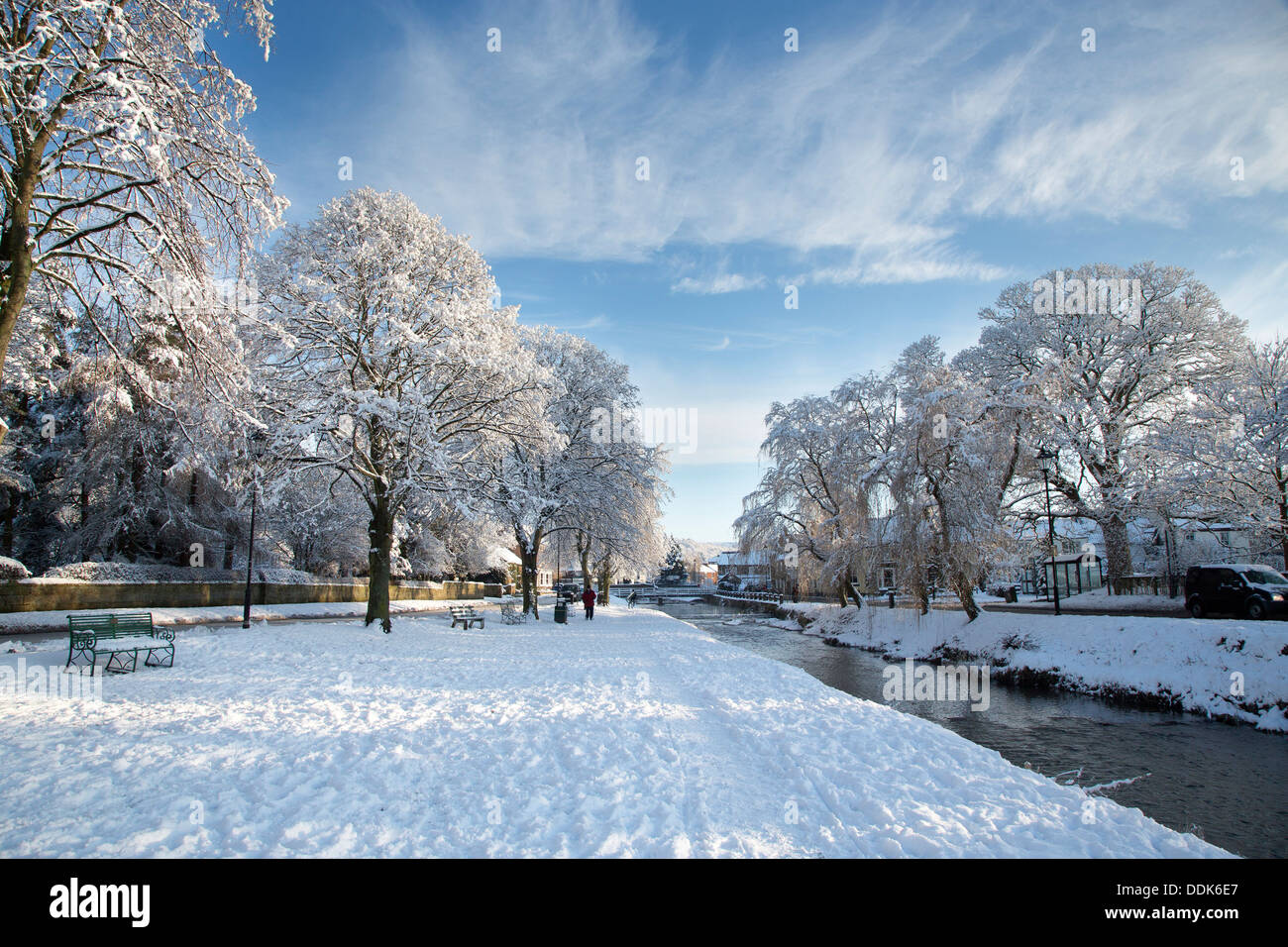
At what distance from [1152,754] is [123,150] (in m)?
17.3

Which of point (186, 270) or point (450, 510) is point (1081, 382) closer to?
point (450, 510)

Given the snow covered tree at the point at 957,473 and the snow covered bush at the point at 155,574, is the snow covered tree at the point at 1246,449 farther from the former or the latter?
the snow covered bush at the point at 155,574

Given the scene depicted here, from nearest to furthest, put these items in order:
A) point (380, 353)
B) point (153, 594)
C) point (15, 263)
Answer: point (15, 263), point (380, 353), point (153, 594)

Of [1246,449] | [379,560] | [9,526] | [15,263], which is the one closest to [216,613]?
[9,526]

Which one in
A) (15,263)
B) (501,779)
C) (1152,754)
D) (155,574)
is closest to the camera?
(501,779)

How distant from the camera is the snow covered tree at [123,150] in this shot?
623 centimetres

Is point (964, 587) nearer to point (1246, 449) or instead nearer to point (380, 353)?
point (1246, 449)

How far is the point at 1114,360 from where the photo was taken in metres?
27.2

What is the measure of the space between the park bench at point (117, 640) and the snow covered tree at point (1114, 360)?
86.7 feet

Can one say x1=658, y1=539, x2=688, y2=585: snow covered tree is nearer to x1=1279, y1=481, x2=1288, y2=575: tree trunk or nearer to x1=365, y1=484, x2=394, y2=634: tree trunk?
x1=1279, y1=481, x2=1288, y2=575: tree trunk

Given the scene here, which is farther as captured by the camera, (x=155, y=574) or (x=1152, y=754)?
(x=155, y=574)

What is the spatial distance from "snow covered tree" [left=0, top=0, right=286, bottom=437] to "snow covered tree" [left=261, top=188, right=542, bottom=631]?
23.8ft

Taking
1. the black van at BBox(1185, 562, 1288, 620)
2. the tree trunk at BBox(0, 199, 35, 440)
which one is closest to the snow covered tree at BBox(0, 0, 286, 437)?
the tree trunk at BBox(0, 199, 35, 440)
